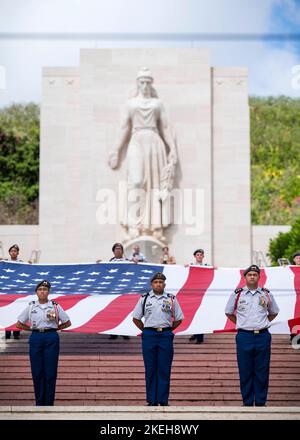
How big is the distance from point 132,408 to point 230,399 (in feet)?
9.57

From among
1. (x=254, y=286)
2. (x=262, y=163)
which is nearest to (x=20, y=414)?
(x=254, y=286)

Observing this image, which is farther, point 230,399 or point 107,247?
point 107,247

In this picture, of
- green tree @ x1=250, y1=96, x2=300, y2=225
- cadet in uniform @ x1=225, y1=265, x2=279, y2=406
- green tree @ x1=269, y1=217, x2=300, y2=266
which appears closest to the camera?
cadet in uniform @ x1=225, y1=265, x2=279, y2=406

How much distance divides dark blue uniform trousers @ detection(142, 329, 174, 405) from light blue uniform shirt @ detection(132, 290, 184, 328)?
0.13 metres

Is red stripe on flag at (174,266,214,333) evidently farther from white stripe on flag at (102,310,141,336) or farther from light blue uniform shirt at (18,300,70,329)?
light blue uniform shirt at (18,300,70,329)

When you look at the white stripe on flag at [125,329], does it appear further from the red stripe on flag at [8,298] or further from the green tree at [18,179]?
the green tree at [18,179]

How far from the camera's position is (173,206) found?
22.4 metres

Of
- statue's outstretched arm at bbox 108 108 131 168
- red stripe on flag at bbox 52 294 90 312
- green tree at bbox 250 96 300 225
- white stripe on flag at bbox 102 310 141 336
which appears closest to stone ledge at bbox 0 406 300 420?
white stripe on flag at bbox 102 310 141 336

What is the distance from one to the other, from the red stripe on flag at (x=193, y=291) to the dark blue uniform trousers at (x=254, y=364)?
2484 millimetres

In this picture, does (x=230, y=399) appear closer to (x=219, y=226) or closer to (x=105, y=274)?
(x=105, y=274)

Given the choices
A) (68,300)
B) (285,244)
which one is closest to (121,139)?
(285,244)

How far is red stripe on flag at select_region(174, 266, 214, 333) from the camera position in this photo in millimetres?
12086

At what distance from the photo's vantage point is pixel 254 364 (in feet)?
31.0

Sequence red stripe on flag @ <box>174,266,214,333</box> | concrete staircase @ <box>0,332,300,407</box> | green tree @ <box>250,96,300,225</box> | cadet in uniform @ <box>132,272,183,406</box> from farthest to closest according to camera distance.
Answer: green tree @ <box>250,96,300,225</box>, red stripe on flag @ <box>174,266,214,333</box>, concrete staircase @ <box>0,332,300,407</box>, cadet in uniform @ <box>132,272,183,406</box>
